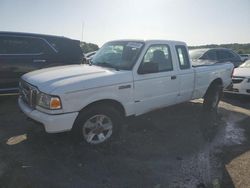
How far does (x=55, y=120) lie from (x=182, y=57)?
10.7 feet

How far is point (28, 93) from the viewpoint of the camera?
4.54 metres

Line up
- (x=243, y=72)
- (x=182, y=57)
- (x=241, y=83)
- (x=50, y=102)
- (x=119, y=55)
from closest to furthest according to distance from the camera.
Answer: (x=50, y=102) < (x=119, y=55) < (x=182, y=57) < (x=241, y=83) < (x=243, y=72)

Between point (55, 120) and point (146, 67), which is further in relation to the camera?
point (146, 67)

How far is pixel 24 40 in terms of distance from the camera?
23.4 ft

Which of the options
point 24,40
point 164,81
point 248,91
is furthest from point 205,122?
point 24,40

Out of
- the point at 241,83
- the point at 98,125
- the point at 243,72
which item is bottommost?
the point at 98,125

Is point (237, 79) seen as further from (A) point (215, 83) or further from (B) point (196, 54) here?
(B) point (196, 54)

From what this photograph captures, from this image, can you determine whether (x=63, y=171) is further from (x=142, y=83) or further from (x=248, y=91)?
(x=248, y=91)

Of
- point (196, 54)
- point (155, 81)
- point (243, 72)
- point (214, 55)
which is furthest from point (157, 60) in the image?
point (214, 55)

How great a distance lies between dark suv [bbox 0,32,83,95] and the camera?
6852 mm

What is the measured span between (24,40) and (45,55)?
0.66 m

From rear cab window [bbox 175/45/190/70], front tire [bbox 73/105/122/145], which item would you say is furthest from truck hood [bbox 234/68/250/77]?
front tire [bbox 73/105/122/145]

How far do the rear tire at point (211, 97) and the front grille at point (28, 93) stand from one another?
184 inches

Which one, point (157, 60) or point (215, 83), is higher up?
point (157, 60)
